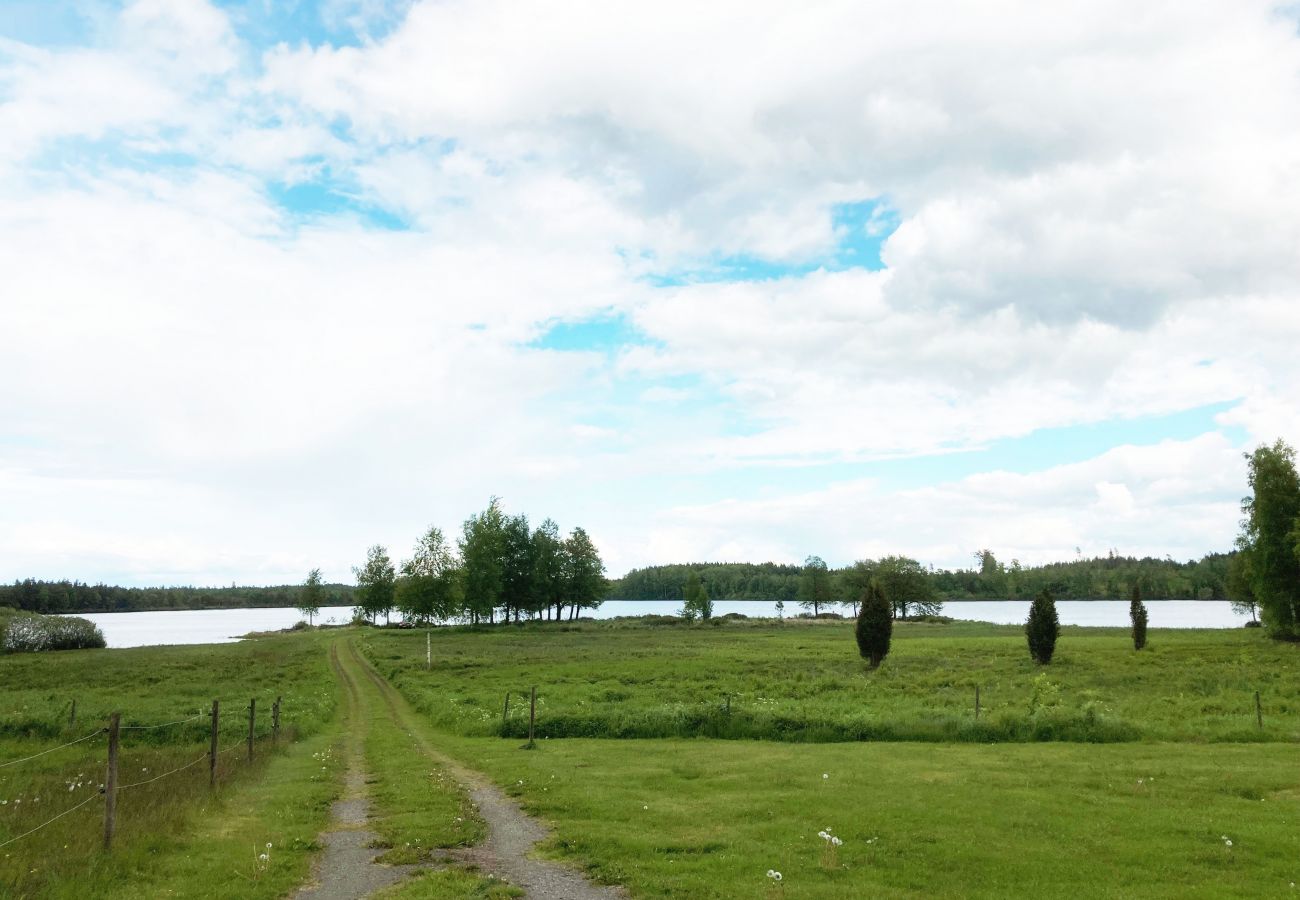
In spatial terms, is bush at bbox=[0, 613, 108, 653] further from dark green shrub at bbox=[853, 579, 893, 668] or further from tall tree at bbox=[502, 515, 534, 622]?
dark green shrub at bbox=[853, 579, 893, 668]

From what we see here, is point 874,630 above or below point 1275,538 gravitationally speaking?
below

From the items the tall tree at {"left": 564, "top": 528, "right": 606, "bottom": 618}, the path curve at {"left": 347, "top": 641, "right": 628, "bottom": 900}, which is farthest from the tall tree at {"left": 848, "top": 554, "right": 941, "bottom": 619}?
the path curve at {"left": 347, "top": 641, "right": 628, "bottom": 900}

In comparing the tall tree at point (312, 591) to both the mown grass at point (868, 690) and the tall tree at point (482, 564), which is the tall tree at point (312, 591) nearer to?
the tall tree at point (482, 564)

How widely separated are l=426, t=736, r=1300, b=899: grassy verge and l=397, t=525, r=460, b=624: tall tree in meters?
89.4

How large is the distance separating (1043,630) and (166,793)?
48915mm

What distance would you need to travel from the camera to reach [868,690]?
39375mm

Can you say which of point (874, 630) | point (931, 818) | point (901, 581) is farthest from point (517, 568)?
point (931, 818)

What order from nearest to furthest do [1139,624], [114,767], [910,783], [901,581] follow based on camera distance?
[114,767], [910,783], [1139,624], [901,581]

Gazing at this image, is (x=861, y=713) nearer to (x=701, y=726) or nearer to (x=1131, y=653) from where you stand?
(x=701, y=726)

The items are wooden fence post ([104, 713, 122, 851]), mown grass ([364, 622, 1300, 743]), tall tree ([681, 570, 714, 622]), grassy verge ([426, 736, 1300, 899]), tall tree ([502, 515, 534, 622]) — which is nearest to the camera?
grassy verge ([426, 736, 1300, 899])

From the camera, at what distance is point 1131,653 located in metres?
56.1

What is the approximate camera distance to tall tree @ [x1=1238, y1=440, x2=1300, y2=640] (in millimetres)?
66500

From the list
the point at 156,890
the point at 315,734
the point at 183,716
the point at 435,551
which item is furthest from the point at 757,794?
the point at 435,551

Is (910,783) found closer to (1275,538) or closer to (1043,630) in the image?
A: (1043,630)
